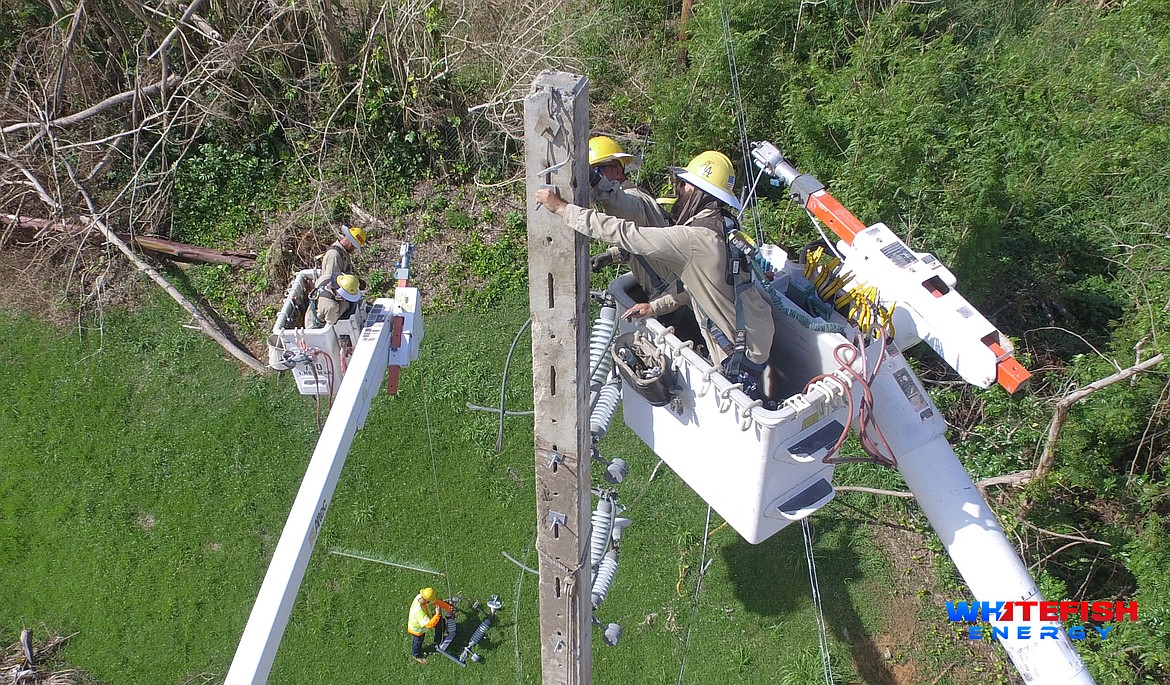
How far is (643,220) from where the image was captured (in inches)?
167

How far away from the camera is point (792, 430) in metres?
3.68

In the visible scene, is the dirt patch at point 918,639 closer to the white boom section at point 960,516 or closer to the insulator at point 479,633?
the insulator at point 479,633

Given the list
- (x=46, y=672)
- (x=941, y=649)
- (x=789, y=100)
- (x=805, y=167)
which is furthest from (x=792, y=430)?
(x=46, y=672)

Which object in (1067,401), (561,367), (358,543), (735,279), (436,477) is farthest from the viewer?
(436,477)

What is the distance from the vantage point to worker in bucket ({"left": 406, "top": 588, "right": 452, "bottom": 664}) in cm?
714

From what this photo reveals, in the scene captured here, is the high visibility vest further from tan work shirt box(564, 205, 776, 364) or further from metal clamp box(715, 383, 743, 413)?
metal clamp box(715, 383, 743, 413)

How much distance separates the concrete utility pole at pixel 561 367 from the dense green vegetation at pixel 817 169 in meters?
3.73

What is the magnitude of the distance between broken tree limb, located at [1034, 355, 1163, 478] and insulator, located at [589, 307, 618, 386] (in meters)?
3.96

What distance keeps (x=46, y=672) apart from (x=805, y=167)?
904 centimetres

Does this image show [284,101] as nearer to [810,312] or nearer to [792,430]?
[810,312]

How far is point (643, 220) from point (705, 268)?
0.51 metres

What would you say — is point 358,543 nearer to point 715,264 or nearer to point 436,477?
point 436,477

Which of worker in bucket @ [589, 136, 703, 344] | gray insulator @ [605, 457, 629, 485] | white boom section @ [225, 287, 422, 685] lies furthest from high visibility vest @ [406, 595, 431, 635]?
worker in bucket @ [589, 136, 703, 344]

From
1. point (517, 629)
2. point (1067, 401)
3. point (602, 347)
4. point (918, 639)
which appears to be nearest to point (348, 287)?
point (602, 347)
